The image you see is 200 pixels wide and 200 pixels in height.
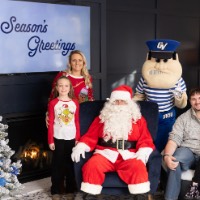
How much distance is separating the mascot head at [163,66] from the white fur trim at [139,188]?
1.02 meters

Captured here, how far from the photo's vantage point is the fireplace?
159 inches

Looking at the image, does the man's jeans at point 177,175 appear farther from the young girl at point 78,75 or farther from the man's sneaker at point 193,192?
the young girl at point 78,75

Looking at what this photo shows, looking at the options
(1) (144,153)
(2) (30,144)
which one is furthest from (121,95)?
(2) (30,144)

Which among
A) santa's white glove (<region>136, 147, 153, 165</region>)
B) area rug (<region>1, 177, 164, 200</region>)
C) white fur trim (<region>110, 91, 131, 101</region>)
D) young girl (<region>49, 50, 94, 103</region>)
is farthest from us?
young girl (<region>49, 50, 94, 103</region>)

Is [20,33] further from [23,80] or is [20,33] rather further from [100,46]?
[100,46]

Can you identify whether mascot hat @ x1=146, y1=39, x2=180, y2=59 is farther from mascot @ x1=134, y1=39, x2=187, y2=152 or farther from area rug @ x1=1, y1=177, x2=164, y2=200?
area rug @ x1=1, y1=177, x2=164, y2=200

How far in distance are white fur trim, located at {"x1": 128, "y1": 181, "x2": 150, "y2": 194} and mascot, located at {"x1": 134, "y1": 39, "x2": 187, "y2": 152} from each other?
78cm

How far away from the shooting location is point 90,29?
4.52 metres

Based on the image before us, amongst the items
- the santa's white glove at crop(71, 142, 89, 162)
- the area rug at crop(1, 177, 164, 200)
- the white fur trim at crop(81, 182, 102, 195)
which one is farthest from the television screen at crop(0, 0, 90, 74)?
the white fur trim at crop(81, 182, 102, 195)

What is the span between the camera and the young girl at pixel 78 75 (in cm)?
387

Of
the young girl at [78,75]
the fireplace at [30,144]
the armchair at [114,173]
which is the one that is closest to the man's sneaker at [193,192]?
the armchair at [114,173]

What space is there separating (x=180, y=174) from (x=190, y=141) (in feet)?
1.05

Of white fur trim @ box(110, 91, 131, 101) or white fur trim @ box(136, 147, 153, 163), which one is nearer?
white fur trim @ box(136, 147, 153, 163)

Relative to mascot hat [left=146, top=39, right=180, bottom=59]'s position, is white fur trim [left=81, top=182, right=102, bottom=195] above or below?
below
